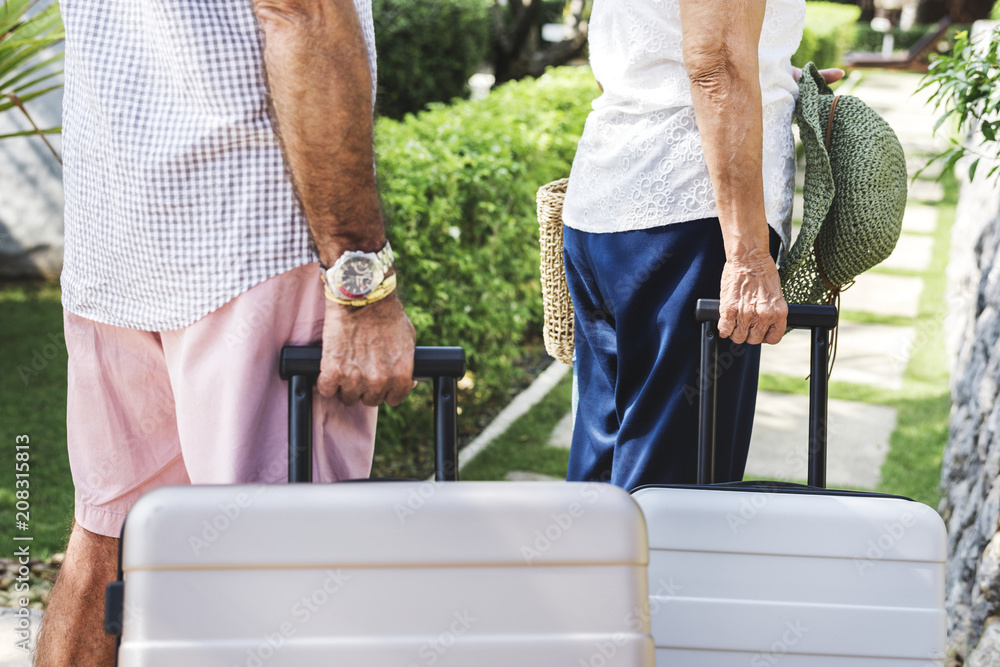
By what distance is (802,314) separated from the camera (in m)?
1.71

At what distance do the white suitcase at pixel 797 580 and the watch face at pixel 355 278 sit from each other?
0.55 metres

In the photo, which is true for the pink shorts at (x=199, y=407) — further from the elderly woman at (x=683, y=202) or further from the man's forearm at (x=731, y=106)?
the man's forearm at (x=731, y=106)

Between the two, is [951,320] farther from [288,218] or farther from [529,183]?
[288,218]

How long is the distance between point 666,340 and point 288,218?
2.67 ft

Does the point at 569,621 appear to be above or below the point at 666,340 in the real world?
below

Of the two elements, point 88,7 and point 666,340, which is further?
point 666,340

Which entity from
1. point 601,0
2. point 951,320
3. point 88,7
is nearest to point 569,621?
point 88,7

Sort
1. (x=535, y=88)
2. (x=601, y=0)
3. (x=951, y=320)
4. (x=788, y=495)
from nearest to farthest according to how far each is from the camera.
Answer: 1. (x=788, y=495)
2. (x=601, y=0)
3. (x=951, y=320)
4. (x=535, y=88)

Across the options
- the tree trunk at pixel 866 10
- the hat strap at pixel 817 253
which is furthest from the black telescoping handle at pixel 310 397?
the tree trunk at pixel 866 10

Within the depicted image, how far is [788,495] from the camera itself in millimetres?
1434

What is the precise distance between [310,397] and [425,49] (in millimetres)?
7573

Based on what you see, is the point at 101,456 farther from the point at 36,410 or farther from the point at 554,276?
the point at 36,410

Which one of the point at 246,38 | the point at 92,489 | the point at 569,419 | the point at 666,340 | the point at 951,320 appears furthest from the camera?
the point at 951,320

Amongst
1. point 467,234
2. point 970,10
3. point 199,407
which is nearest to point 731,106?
point 199,407
